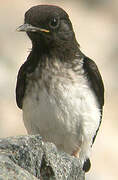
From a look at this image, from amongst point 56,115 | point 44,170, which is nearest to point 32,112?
point 56,115

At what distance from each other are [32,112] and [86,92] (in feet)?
2.41

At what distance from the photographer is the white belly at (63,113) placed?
11.5m

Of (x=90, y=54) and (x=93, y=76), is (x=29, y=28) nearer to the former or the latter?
(x=93, y=76)

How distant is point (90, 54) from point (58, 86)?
1167 centimetres

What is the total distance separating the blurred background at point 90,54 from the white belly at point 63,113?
6.17 m

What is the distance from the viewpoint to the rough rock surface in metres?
8.07

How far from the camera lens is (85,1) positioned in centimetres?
2491

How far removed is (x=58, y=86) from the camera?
11.6 m

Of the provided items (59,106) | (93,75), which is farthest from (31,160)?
(93,75)

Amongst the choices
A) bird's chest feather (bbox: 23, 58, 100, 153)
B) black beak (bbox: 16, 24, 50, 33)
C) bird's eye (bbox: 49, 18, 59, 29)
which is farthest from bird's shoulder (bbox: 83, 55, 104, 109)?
black beak (bbox: 16, 24, 50, 33)

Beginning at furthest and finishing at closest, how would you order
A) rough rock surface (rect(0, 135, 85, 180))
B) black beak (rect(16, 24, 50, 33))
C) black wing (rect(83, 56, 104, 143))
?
black wing (rect(83, 56, 104, 143)) → black beak (rect(16, 24, 50, 33)) → rough rock surface (rect(0, 135, 85, 180))

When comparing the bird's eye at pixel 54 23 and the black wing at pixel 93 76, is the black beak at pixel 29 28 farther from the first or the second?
the black wing at pixel 93 76

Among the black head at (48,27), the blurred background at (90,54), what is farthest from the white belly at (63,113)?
the blurred background at (90,54)

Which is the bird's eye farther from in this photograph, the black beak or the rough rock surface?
the rough rock surface
